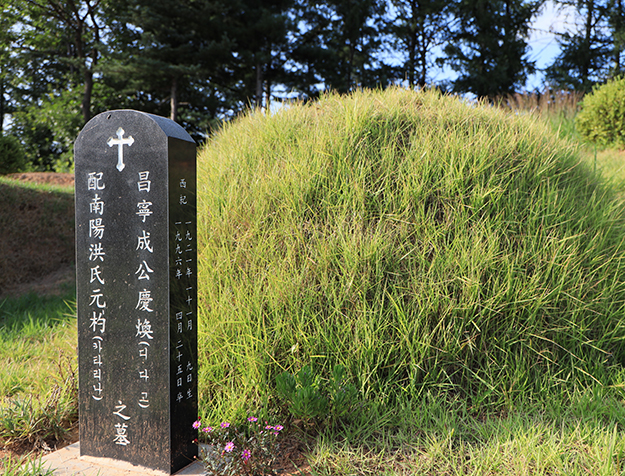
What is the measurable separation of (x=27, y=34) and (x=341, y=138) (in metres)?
20.0

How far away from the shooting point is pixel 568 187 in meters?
3.28

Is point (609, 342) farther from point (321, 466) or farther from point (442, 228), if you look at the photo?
point (321, 466)

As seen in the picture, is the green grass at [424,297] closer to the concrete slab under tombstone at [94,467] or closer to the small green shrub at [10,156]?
the concrete slab under tombstone at [94,467]

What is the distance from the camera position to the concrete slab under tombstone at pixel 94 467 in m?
2.17

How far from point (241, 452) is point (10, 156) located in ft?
38.7

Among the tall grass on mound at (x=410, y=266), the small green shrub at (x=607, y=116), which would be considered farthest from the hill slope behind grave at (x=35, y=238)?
the small green shrub at (x=607, y=116)

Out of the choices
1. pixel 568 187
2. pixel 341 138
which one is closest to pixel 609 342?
pixel 568 187

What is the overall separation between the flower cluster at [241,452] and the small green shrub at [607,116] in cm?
842

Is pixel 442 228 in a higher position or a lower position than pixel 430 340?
higher

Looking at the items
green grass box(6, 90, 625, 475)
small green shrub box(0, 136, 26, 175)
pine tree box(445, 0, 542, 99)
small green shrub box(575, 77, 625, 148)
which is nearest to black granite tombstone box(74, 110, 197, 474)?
green grass box(6, 90, 625, 475)

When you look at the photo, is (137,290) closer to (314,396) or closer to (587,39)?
(314,396)

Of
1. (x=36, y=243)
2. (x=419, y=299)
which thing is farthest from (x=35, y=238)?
(x=419, y=299)

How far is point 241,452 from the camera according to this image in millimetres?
2100

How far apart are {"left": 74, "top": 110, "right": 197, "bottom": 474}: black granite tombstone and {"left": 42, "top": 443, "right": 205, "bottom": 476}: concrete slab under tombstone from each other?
0.03 metres
